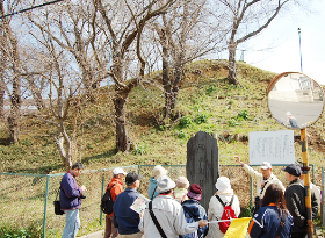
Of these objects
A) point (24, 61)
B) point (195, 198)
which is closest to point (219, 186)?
point (195, 198)

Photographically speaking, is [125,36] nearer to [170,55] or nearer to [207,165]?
[170,55]

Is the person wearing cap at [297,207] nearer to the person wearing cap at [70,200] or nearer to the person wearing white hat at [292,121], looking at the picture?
the person wearing white hat at [292,121]

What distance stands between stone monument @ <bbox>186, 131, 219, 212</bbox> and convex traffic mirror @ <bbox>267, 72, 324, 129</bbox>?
13.0ft

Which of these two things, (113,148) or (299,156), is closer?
(299,156)

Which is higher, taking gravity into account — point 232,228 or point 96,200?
point 232,228

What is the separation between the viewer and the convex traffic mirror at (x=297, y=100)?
3326 mm

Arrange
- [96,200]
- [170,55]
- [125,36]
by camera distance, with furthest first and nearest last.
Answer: [170,55] → [125,36] → [96,200]

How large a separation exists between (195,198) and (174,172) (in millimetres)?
6618

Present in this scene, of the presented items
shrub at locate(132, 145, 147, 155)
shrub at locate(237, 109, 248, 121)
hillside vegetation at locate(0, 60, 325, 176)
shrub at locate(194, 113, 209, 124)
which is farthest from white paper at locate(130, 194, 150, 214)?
shrub at locate(237, 109, 248, 121)

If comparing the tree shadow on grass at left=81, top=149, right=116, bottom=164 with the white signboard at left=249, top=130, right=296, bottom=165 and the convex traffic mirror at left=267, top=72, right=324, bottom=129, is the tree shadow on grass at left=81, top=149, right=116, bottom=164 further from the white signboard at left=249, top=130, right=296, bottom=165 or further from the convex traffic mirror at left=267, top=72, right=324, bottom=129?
the convex traffic mirror at left=267, top=72, right=324, bottom=129

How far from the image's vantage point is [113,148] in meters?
15.9

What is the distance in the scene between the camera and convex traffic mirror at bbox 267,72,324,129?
3.33m

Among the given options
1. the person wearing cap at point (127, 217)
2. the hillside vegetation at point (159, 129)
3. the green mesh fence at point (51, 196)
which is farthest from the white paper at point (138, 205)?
the hillside vegetation at point (159, 129)

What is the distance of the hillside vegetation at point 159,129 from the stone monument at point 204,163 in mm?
5027
